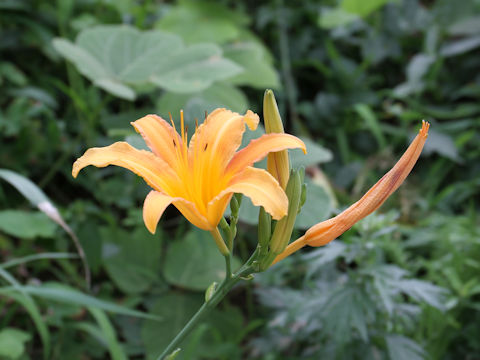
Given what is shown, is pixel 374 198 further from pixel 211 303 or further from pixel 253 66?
pixel 253 66

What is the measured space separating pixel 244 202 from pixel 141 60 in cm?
75

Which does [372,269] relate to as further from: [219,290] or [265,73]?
[265,73]

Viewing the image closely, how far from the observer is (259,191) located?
26.1 inches

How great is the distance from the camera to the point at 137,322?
1793mm

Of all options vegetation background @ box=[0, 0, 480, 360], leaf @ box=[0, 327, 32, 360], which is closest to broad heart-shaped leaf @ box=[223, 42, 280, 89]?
vegetation background @ box=[0, 0, 480, 360]

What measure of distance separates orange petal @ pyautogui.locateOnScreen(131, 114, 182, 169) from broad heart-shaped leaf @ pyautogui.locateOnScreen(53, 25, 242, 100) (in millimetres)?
866

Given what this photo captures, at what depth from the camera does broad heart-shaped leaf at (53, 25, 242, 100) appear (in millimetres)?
1723

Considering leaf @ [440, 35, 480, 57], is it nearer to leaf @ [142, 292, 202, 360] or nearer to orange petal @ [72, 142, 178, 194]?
leaf @ [142, 292, 202, 360]

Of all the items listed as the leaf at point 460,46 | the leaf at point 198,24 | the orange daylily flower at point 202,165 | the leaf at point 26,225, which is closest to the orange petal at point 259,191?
the orange daylily flower at point 202,165

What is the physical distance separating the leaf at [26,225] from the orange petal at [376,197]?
3.54 feet

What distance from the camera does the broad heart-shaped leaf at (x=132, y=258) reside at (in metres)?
1.79

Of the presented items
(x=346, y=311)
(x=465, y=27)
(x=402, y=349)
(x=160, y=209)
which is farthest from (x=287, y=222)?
(x=465, y=27)

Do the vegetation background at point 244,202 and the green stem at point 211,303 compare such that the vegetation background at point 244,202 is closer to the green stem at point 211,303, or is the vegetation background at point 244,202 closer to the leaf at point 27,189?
the leaf at point 27,189

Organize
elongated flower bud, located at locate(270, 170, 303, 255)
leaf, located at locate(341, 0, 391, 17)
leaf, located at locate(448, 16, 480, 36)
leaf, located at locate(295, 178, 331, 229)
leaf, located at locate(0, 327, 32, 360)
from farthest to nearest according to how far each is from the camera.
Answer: leaf, located at locate(448, 16, 480, 36)
leaf, located at locate(341, 0, 391, 17)
leaf, located at locate(295, 178, 331, 229)
leaf, located at locate(0, 327, 32, 360)
elongated flower bud, located at locate(270, 170, 303, 255)
